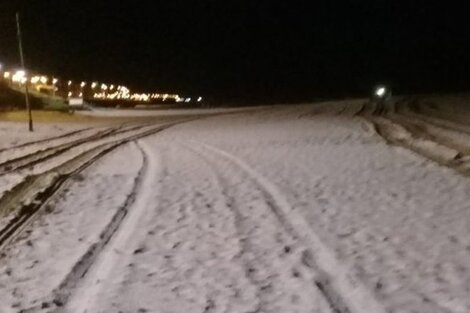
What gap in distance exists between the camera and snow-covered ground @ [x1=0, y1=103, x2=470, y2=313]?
7.51m

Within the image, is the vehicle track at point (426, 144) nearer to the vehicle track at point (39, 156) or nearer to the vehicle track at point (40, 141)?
A: the vehicle track at point (39, 156)

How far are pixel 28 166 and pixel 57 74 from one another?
11095 cm

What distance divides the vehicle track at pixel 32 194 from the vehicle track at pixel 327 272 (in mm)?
4127

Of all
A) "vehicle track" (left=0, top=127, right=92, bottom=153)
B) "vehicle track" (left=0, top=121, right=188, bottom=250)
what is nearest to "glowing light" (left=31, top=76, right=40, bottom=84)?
"vehicle track" (left=0, top=127, right=92, bottom=153)

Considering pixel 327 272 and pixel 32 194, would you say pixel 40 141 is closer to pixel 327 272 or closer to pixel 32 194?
pixel 32 194

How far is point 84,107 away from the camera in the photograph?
2721 inches

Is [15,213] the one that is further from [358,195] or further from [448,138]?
[448,138]

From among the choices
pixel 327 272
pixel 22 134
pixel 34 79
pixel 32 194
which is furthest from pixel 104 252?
pixel 34 79

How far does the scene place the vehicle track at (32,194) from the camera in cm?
1147

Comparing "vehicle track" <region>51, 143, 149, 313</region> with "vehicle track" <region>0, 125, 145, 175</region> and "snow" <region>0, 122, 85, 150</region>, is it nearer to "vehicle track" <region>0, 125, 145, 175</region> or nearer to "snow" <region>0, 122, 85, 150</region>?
"vehicle track" <region>0, 125, 145, 175</region>

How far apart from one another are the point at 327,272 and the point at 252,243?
1.74m

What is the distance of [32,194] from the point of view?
47.5 feet

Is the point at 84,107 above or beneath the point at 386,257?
beneath

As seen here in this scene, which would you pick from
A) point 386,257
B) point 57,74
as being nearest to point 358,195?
point 386,257
